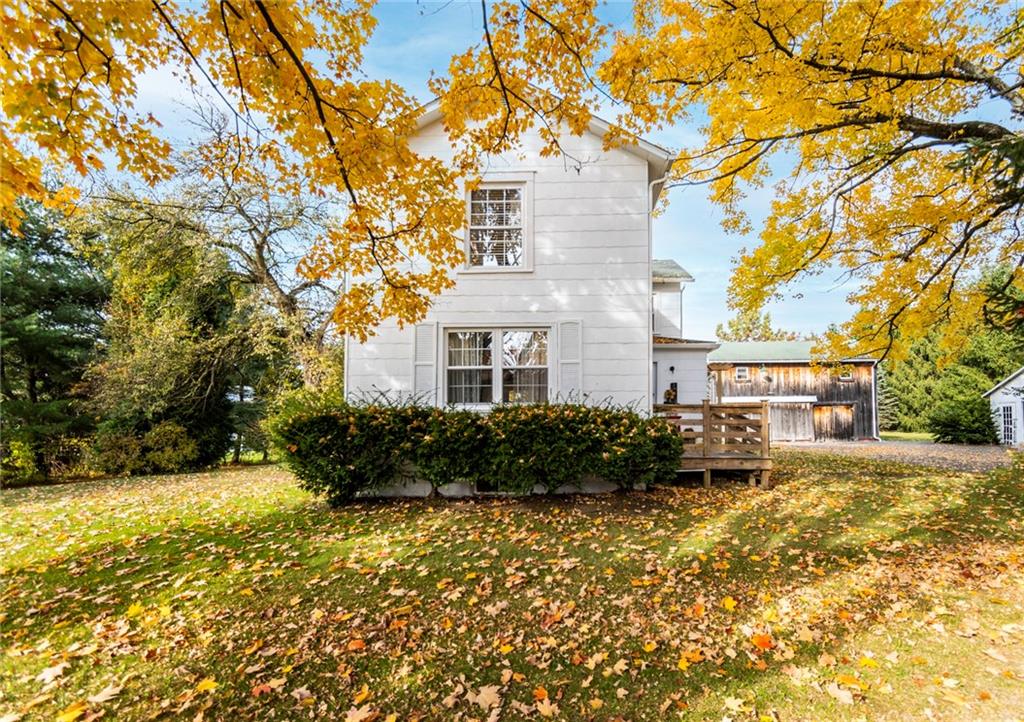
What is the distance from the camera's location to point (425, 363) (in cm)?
857

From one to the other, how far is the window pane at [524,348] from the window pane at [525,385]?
154 mm

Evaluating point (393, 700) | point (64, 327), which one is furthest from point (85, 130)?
point (64, 327)

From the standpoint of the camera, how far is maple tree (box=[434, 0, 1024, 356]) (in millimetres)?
5273

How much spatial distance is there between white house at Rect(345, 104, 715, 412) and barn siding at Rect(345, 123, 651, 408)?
2 centimetres

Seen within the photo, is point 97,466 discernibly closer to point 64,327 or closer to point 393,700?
point 64,327

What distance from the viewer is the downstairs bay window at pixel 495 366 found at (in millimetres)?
Result: 8617

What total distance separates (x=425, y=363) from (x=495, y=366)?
132 cm

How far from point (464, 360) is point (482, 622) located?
18.4 feet

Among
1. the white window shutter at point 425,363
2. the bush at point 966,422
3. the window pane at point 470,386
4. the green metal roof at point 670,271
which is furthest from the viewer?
the bush at point 966,422

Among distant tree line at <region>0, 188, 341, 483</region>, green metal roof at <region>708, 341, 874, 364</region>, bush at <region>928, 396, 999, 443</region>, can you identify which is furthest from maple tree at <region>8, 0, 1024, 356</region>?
green metal roof at <region>708, 341, 874, 364</region>

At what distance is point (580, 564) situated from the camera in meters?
4.71

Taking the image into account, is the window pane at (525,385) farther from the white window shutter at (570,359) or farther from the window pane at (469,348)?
the window pane at (469,348)

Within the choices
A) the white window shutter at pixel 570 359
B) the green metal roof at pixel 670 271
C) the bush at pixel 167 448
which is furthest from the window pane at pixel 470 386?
the bush at pixel 167 448

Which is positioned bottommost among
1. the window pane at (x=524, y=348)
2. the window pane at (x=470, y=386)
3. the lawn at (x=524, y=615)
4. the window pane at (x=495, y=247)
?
the lawn at (x=524, y=615)
